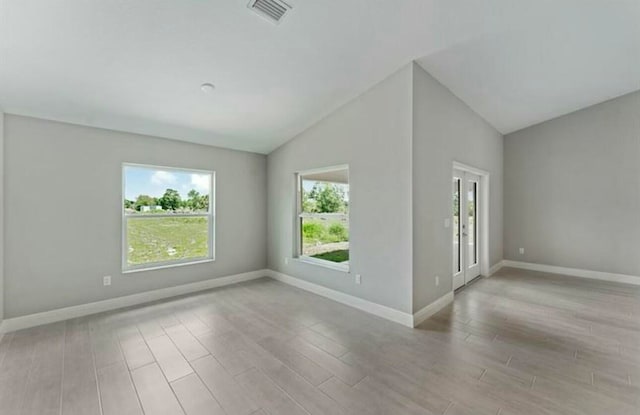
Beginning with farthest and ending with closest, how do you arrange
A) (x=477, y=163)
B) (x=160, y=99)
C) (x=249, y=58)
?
(x=477, y=163), (x=160, y=99), (x=249, y=58)

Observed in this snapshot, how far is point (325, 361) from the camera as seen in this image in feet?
8.01

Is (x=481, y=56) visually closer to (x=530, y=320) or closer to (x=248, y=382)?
(x=530, y=320)

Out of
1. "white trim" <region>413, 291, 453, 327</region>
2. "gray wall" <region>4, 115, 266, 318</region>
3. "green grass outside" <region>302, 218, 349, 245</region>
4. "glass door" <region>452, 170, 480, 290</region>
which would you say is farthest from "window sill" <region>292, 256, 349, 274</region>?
"gray wall" <region>4, 115, 266, 318</region>

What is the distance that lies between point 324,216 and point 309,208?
17.7 inches

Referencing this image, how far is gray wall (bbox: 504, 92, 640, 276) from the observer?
4785mm

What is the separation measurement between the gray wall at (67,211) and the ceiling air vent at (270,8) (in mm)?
2812

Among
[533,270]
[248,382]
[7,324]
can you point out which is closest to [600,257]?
[533,270]

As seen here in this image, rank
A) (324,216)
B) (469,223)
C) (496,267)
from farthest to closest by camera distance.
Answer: (496,267) → (469,223) → (324,216)

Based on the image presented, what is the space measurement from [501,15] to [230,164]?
4219mm

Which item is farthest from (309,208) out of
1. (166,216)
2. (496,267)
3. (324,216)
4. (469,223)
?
(496,267)

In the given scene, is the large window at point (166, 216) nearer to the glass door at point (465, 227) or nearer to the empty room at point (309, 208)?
the empty room at point (309, 208)

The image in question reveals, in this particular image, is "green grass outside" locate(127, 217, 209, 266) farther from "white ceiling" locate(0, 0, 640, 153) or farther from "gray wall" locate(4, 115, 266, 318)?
"white ceiling" locate(0, 0, 640, 153)

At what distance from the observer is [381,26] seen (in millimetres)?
2504

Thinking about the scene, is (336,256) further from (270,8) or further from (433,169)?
(270,8)
